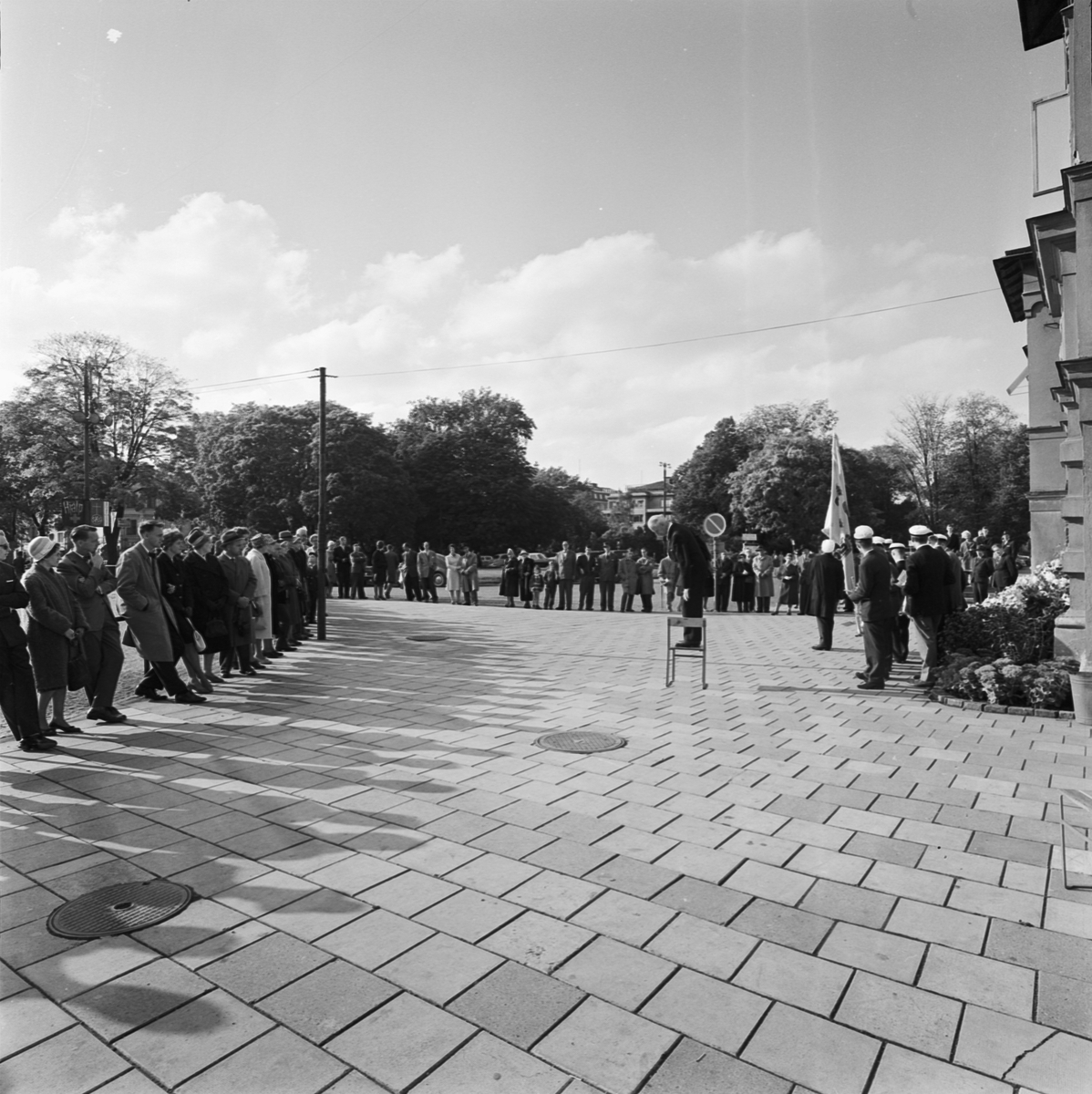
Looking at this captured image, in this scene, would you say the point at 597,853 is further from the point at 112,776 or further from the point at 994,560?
the point at 994,560

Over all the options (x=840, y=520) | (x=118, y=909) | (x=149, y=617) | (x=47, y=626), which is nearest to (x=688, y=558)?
(x=840, y=520)

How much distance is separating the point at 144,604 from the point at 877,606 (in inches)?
327

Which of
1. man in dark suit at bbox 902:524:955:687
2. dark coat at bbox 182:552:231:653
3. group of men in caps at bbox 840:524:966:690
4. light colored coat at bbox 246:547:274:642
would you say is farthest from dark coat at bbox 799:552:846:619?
dark coat at bbox 182:552:231:653

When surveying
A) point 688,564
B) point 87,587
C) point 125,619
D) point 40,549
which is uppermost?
point 40,549

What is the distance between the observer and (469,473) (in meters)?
51.2

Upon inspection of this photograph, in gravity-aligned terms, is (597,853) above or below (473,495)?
below

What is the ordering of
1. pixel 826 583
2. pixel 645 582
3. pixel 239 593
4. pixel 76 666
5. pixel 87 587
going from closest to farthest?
pixel 76 666
pixel 87 587
pixel 239 593
pixel 826 583
pixel 645 582

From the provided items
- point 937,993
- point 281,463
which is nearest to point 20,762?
point 937,993

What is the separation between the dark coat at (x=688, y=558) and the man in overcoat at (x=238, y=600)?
217 inches

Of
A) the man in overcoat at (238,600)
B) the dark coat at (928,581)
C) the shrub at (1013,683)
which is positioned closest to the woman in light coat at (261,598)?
the man in overcoat at (238,600)

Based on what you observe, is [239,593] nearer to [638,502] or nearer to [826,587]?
[826,587]

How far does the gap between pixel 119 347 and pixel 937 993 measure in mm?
45705

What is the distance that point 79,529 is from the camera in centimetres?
716

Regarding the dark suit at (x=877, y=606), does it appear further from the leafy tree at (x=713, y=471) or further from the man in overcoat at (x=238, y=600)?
the leafy tree at (x=713, y=471)
